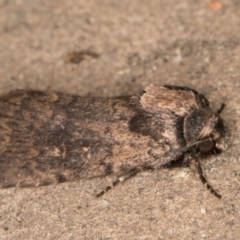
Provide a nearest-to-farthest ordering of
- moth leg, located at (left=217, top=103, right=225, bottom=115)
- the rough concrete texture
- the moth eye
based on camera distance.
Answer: the rough concrete texture < the moth eye < moth leg, located at (left=217, top=103, right=225, bottom=115)

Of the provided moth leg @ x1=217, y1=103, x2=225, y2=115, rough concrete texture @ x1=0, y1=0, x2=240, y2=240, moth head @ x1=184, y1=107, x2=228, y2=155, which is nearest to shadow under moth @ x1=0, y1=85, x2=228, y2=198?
moth head @ x1=184, y1=107, x2=228, y2=155

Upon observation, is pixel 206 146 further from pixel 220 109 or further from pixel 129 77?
pixel 129 77

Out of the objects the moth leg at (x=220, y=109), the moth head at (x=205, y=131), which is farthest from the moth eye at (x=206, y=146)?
the moth leg at (x=220, y=109)

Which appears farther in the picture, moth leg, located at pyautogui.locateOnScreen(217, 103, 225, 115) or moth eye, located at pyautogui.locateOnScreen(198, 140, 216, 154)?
moth leg, located at pyautogui.locateOnScreen(217, 103, 225, 115)

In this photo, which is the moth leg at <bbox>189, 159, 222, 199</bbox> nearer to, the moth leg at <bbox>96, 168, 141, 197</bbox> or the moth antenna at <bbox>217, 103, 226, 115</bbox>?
the moth leg at <bbox>96, 168, 141, 197</bbox>

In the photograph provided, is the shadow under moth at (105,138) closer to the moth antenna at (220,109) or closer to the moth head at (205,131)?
the moth head at (205,131)
